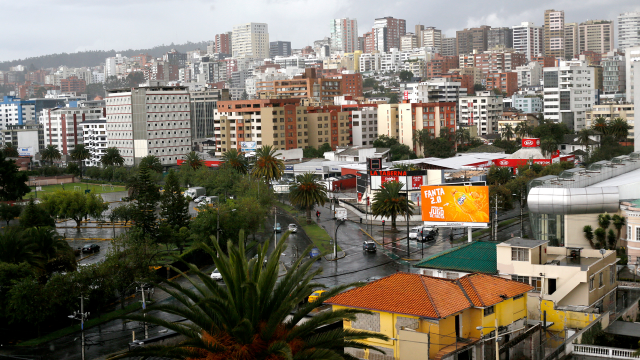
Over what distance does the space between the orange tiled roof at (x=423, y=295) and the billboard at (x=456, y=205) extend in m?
30.4

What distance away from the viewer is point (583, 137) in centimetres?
11344

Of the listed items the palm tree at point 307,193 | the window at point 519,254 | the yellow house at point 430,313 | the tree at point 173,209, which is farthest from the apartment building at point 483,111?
the yellow house at point 430,313

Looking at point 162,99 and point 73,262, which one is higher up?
point 162,99

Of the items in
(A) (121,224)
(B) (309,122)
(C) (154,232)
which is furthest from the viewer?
(B) (309,122)

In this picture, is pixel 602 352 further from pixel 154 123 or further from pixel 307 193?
pixel 154 123

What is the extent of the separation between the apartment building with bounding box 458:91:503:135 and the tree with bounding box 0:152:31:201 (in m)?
112

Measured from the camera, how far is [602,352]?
86.7 feet

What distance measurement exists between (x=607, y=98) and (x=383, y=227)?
110447 millimetres

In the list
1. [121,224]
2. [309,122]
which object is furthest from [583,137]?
[121,224]

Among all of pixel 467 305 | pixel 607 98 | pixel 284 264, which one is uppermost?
pixel 607 98

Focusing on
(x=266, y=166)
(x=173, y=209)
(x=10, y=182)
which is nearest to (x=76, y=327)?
(x=173, y=209)

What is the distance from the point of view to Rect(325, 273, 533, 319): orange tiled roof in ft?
78.3

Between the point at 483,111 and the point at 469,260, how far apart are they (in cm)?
13455

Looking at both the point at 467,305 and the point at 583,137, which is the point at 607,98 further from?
the point at 467,305
